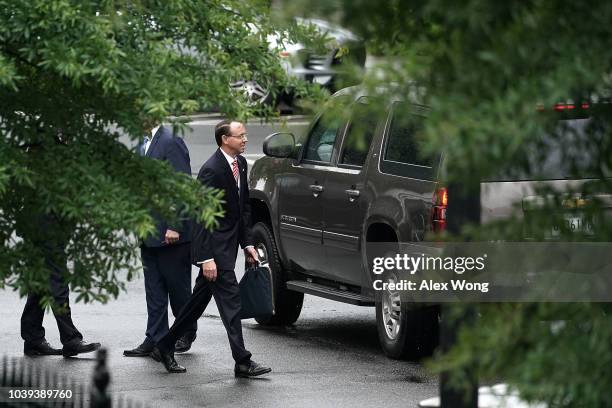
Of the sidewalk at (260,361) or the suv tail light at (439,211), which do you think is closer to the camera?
the sidewalk at (260,361)

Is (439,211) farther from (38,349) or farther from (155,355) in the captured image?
(38,349)

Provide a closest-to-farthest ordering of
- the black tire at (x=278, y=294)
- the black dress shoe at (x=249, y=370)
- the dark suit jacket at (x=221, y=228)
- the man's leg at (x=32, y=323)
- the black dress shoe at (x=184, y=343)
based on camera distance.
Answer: the dark suit jacket at (x=221, y=228) → the black dress shoe at (x=249, y=370) → the man's leg at (x=32, y=323) → the black dress shoe at (x=184, y=343) → the black tire at (x=278, y=294)

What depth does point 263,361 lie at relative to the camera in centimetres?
1066

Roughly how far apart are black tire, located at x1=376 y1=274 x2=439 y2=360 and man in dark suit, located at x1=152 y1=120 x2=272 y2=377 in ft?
3.50

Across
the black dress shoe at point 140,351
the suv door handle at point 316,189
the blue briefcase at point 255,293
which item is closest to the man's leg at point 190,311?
the blue briefcase at point 255,293

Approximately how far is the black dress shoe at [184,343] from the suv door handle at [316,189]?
60.6 inches

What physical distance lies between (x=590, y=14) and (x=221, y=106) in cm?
289

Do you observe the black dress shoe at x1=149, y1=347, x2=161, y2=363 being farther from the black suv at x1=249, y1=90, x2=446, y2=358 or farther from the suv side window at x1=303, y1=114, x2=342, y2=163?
the suv side window at x1=303, y1=114, x2=342, y2=163

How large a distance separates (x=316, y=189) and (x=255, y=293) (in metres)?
1.37

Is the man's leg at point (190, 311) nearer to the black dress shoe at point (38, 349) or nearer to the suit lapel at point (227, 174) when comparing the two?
the suit lapel at point (227, 174)

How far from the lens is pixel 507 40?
10.1ft

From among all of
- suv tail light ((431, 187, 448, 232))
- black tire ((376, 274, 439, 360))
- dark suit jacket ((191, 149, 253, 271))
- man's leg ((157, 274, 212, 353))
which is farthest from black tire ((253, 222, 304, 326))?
suv tail light ((431, 187, 448, 232))

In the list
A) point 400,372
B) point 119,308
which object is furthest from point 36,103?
point 119,308

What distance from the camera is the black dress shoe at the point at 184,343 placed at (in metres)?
11.0
